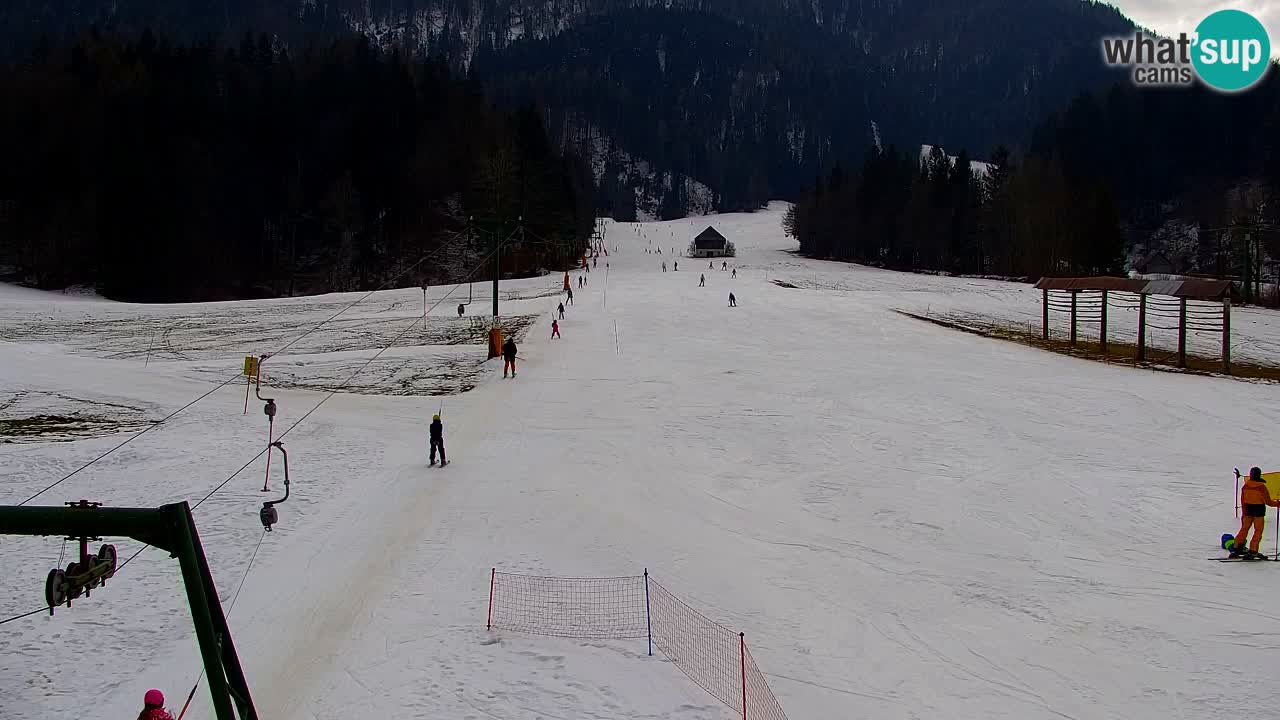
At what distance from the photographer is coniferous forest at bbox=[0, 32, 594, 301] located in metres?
72.0

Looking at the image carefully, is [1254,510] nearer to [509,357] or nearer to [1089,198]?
[509,357]

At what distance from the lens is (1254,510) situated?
15531mm

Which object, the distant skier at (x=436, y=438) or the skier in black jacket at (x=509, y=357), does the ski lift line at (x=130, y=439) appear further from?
the skier in black jacket at (x=509, y=357)

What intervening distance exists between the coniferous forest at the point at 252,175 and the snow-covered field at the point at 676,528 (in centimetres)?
3735

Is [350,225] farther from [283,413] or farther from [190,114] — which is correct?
[283,413]

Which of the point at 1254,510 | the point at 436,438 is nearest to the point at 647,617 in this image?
the point at 436,438

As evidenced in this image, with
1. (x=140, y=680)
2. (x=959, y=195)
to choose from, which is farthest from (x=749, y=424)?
(x=959, y=195)

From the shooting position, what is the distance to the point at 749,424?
89.2ft

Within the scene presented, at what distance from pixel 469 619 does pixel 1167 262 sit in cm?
12324

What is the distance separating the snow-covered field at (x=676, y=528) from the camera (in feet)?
38.2

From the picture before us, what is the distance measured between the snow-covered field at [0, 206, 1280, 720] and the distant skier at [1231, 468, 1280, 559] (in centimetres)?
52

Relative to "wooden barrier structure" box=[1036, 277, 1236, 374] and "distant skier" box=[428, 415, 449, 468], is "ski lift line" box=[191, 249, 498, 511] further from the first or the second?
"wooden barrier structure" box=[1036, 277, 1236, 374]

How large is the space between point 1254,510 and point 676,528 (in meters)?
11.4

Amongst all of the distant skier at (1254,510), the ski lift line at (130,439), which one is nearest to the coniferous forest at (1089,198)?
the distant skier at (1254,510)
